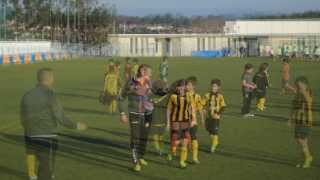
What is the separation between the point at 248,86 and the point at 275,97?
7.83m

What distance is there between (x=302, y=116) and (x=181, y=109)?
2.19 metres

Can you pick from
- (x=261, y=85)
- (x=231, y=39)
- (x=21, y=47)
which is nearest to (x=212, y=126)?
(x=261, y=85)

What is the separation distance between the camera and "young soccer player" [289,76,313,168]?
1314cm

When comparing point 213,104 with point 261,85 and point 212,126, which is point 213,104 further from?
point 261,85

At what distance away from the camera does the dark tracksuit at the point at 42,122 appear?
1007cm

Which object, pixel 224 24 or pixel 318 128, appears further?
pixel 224 24

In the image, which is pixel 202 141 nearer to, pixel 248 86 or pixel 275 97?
pixel 248 86

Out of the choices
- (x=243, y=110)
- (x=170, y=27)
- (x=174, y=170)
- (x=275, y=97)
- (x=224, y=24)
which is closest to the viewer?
(x=174, y=170)

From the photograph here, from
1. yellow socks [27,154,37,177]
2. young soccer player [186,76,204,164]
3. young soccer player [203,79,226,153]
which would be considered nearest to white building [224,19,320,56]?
young soccer player [203,79,226,153]

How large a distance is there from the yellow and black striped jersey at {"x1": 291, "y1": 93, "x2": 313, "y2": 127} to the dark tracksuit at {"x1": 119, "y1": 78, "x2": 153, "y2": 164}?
2.63 meters

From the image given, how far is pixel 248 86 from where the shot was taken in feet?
75.9

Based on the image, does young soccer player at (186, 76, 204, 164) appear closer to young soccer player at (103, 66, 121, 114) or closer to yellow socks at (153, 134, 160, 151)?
yellow socks at (153, 134, 160, 151)

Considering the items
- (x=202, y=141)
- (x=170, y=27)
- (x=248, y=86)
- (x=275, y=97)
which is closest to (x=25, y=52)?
(x=275, y=97)

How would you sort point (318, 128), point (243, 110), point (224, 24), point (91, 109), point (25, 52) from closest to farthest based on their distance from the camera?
point (318, 128) → point (243, 110) → point (91, 109) → point (25, 52) → point (224, 24)
